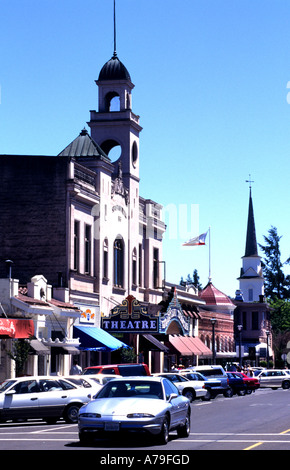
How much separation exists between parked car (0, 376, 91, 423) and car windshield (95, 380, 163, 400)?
596 centimetres

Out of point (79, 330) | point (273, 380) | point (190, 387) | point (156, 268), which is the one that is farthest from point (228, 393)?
point (156, 268)

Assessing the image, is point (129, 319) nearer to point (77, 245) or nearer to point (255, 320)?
point (77, 245)

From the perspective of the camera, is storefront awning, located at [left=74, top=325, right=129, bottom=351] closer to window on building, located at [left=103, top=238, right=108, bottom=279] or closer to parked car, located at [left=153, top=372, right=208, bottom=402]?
window on building, located at [left=103, top=238, right=108, bottom=279]

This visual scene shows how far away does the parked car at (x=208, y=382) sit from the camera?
146 feet

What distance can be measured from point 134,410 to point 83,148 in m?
38.1

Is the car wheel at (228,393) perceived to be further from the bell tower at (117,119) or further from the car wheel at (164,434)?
the car wheel at (164,434)

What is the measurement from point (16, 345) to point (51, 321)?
573cm

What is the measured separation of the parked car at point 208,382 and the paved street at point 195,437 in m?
12.8

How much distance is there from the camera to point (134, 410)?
1952 cm

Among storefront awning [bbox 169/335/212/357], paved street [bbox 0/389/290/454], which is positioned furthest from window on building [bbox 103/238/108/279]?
paved street [bbox 0/389/290/454]

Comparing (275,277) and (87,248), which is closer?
(87,248)

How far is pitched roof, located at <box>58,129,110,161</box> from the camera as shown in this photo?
183 feet
